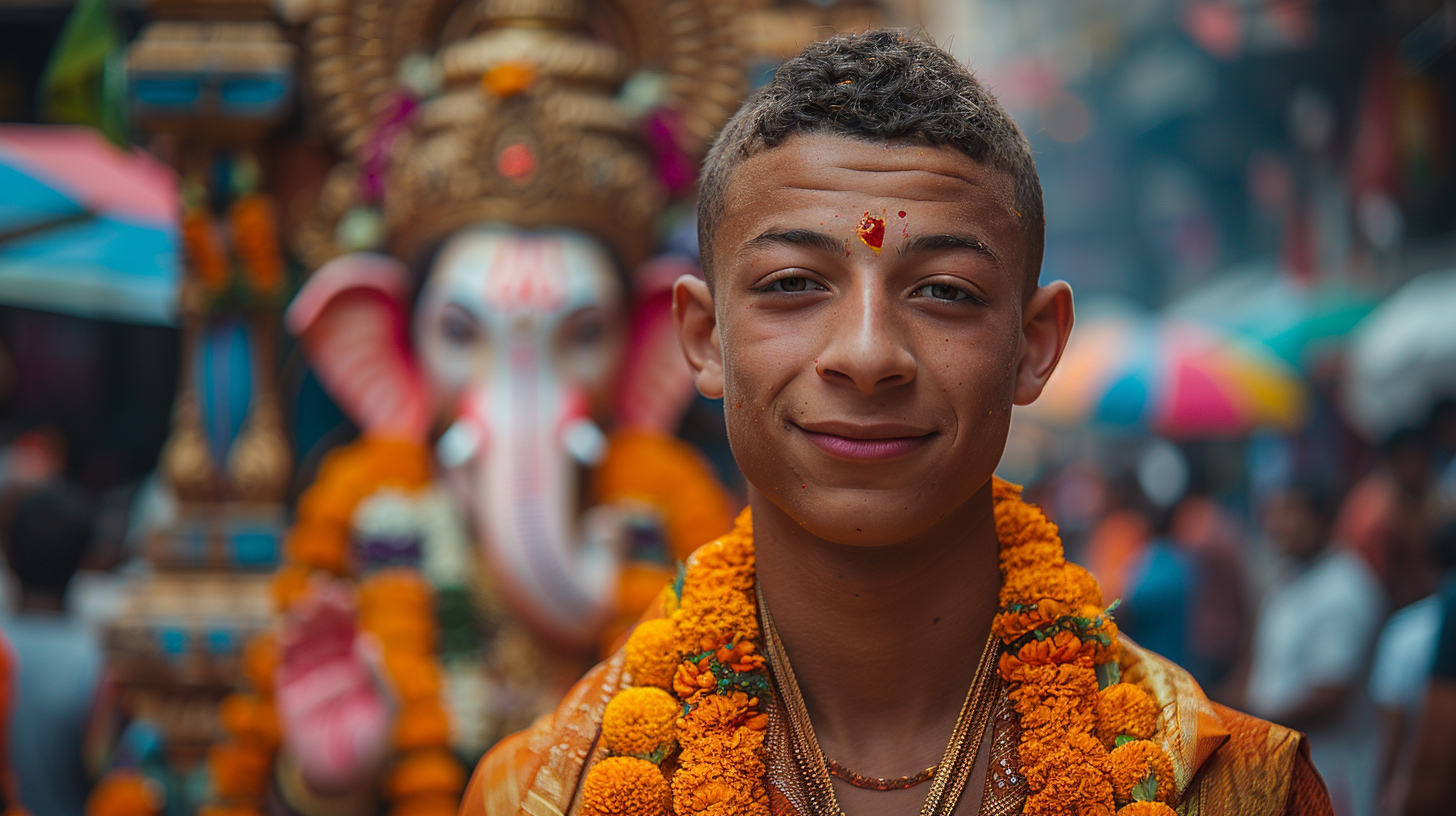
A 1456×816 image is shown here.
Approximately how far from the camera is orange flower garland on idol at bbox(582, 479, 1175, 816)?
136 centimetres

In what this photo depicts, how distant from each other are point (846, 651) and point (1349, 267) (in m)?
13.3

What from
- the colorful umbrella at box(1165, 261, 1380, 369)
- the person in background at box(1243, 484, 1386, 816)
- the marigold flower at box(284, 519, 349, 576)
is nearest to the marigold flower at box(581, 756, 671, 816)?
the marigold flower at box(284, 519, 349, 576)

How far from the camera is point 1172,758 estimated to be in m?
1.36

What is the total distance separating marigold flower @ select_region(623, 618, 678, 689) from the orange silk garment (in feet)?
0.10

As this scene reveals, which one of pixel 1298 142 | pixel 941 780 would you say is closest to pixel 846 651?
pixel 941 780

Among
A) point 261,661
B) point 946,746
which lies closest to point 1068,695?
point 946,746

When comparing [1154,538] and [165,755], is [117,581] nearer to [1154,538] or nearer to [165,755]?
[165,755]

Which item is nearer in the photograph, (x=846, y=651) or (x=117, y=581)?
(x=846, y=651)

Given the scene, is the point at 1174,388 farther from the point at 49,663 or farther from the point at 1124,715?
the point at 1124,715

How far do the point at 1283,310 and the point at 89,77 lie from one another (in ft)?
38.6

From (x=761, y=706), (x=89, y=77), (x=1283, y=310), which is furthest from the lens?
(x=1283, y=310)

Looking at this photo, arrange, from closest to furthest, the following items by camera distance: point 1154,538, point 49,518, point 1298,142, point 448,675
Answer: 1. point 448,675
2. point 49,518
3. point 1154,538
4. point 1298,142

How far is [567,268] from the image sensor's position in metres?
3.38

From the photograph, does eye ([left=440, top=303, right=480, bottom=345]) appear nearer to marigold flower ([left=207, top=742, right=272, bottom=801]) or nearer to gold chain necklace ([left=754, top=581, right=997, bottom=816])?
marigold flower ([left=207, top=742, right=272, bottom=801])
